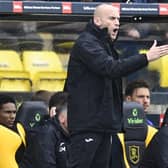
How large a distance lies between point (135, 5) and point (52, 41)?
2.97 ft

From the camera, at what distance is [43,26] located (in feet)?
26.7

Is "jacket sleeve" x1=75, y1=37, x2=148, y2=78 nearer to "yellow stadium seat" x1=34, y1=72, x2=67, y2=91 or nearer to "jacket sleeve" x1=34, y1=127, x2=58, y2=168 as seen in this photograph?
"jacket sleeve" x1=34, y1=127, x2=58, y2=168

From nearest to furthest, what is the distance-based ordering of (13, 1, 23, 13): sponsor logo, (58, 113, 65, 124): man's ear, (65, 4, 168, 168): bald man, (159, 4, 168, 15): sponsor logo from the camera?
(65, 4, 168, 168): bald man → (58, 113, 65, 124): man's ear → (13, 1, 23, 13): sponsor logo → (159, 4, 168, 15): sponsor logo

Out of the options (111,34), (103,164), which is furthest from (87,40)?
(103,164)

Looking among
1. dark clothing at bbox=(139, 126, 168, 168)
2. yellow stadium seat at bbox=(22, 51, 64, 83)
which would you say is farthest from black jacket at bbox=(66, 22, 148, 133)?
yellow stadium seat at bbox=(22, 51, 64, 83)

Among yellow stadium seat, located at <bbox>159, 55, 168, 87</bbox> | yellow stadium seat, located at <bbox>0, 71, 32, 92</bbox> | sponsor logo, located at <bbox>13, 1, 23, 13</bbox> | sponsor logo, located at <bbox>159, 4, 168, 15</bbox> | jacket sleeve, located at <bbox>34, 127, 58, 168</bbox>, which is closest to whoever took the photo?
jacket sleeve, located at <bbox>34, 127, 58, 168</bbox>

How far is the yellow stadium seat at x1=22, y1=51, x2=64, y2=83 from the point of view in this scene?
8.08 metres

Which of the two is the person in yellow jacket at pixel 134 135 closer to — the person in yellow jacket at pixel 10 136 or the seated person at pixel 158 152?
the seated person at pixel 158 152

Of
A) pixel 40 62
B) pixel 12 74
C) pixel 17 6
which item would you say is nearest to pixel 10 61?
pixel 12 74

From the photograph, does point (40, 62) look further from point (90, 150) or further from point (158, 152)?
point (90, 150)

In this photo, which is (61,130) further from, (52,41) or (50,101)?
(52,41)

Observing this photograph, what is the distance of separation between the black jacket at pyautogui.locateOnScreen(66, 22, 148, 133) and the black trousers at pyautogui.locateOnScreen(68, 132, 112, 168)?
0.23ft

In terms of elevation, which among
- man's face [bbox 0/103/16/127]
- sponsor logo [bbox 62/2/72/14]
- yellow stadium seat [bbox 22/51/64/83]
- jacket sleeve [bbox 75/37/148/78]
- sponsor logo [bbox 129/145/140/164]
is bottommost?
sponsor logo [bbox 129/145/140/164]

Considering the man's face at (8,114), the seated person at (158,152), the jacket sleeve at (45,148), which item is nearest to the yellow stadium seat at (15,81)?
the man's face at (8,114)
